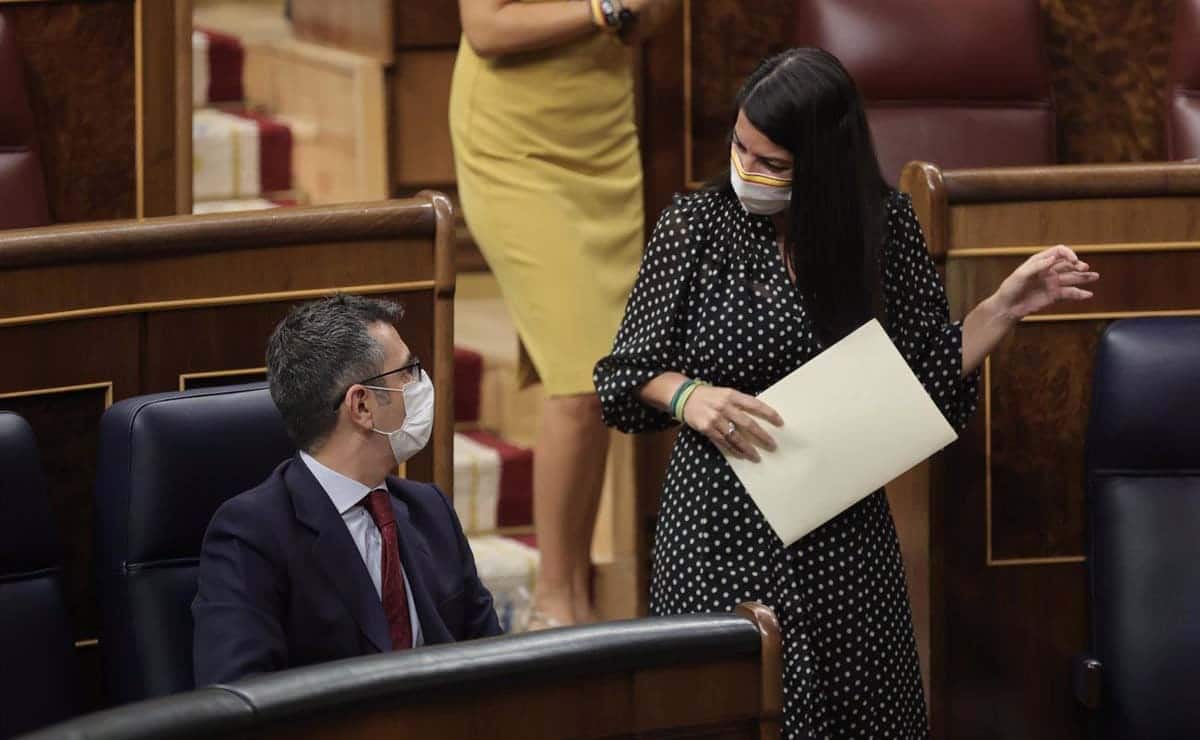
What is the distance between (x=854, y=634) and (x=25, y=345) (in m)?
0.67

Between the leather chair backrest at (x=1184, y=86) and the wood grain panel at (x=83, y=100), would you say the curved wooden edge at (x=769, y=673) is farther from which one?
the leather chair backrest at (x=1184, y=86)

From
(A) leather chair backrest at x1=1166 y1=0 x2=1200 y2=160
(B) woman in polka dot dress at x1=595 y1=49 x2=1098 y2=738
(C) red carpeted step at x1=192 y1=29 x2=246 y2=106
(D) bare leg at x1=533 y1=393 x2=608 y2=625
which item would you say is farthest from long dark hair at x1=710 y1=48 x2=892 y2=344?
(C) red carpeted step at x1=192 y1=29 x2=246 y2=106

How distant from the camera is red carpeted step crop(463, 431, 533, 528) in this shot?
2.41 m

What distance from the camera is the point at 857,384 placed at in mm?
1471

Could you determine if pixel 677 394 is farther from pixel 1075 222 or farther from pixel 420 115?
pixel 420 115

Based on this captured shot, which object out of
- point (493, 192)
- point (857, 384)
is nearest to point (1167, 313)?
point (857, 384)

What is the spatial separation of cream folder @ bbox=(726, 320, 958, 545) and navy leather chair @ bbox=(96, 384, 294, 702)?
0.37 metres

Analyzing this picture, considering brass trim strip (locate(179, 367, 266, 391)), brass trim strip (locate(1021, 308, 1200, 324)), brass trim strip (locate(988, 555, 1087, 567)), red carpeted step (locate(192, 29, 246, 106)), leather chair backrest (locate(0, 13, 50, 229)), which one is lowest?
brass trim strip (locate(988, 555, 1087, 567))

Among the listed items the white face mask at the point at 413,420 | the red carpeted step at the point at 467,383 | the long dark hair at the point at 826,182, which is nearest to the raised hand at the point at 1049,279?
the long dark hair at the point at 826,182

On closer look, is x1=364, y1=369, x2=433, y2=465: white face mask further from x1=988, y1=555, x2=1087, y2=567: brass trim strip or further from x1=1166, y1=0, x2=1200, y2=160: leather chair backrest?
x1=1166, y1=0, x2=1200, y2=160: leather chair backrest

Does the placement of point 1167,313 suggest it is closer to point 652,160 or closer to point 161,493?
point 652,160

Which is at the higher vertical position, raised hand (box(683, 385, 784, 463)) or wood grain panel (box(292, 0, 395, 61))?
wood grain panel (box(292, 0, 395, 61))

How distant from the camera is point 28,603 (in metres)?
1.40

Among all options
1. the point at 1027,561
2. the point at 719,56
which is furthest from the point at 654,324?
the point at 719,56
